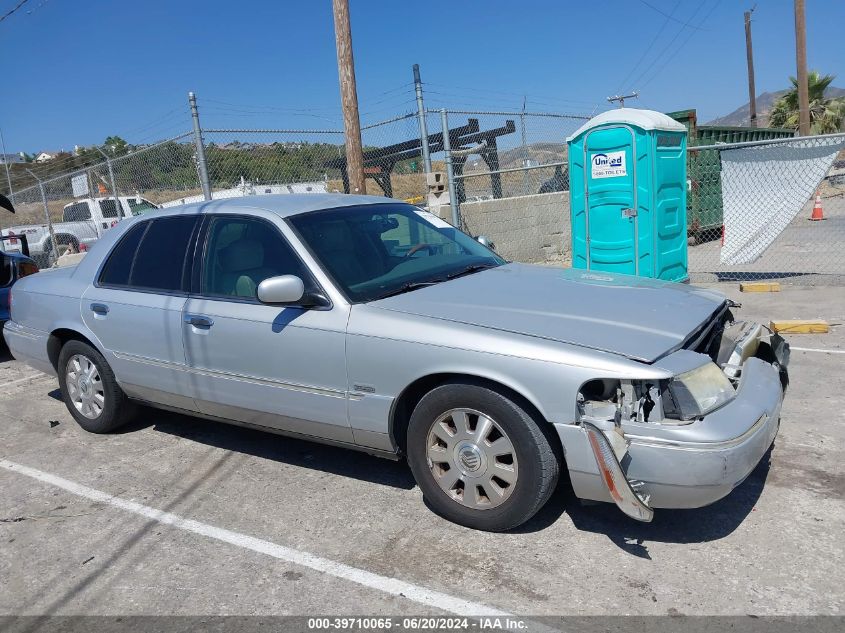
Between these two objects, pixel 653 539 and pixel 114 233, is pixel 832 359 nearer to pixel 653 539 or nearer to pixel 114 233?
pixel 653 539

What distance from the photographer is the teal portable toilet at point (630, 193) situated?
816 cm

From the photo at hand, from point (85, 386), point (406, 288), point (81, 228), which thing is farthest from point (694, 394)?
point (81, 228)

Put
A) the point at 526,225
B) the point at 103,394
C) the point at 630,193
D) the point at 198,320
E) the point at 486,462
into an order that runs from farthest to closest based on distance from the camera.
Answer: the point at 526,225 → the point at 630,193 → the point at 103,394 → the point at 198,320 → the point at 486,462

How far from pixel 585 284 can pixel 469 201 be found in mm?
8319

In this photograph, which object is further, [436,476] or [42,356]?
[42,356]

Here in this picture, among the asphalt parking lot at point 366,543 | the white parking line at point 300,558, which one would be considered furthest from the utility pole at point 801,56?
the white parking line at point 300,558

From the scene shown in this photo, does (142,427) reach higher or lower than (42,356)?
lower

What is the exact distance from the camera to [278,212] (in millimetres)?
4230

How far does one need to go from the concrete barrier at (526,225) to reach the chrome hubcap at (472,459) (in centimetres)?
837

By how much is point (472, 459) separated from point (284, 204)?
205 cm

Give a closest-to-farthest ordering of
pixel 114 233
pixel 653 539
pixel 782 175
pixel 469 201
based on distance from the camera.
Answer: pixel 653 539, pixel 114 233, pixel 782 175, pixel 469 201

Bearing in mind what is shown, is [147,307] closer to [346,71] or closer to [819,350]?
[819,350]

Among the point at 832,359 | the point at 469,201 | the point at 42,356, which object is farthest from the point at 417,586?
the point at 469,201

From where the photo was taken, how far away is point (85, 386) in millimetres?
5180
